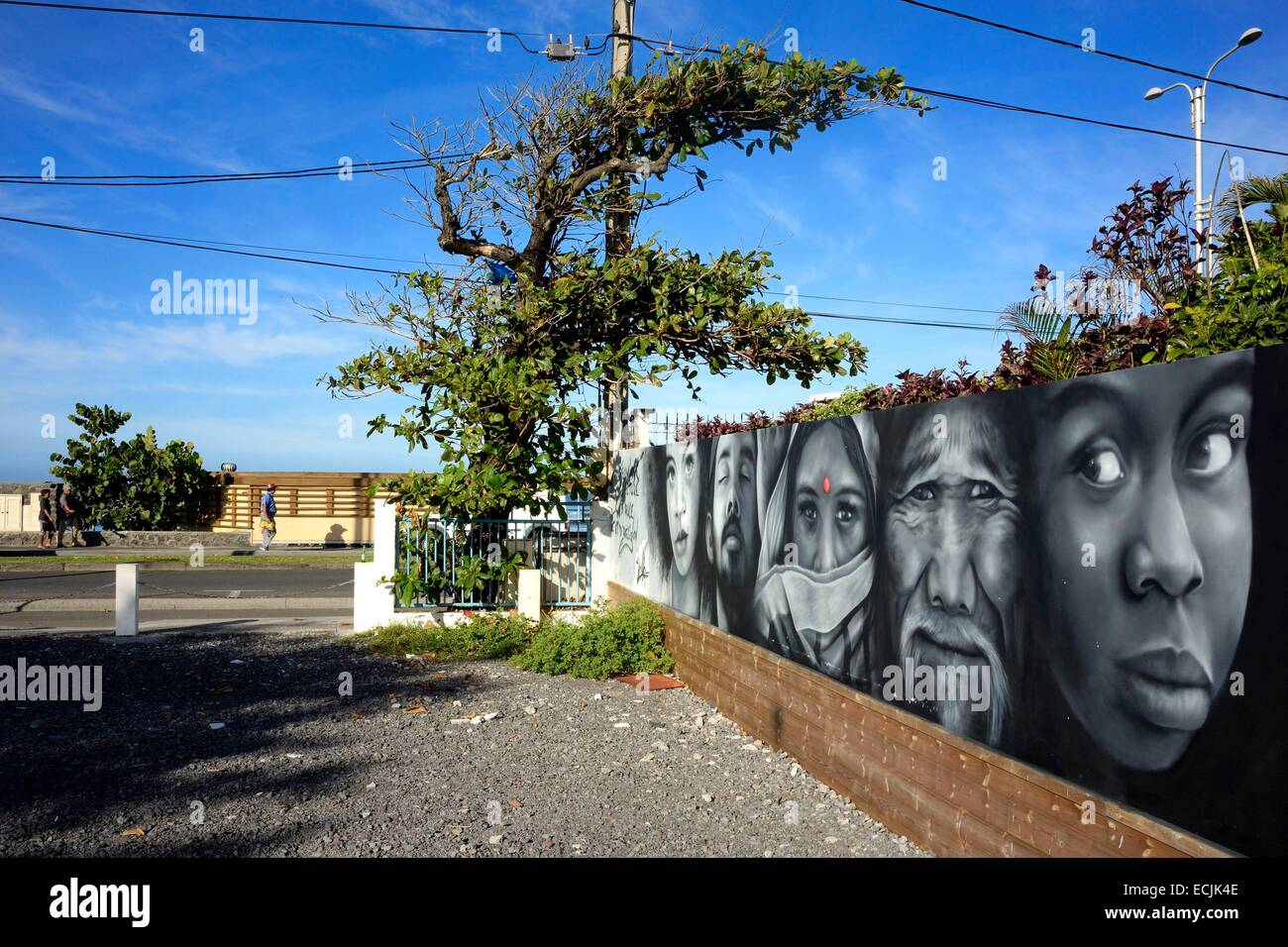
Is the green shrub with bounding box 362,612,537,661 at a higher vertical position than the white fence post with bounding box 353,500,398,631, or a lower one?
lower

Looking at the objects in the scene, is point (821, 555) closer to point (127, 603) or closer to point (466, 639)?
point (466, 639)

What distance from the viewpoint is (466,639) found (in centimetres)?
1080

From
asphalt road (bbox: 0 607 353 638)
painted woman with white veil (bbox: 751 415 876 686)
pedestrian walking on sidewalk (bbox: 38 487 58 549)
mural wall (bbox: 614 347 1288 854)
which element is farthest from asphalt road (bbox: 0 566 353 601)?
mural wall (bbox: 614 347 1288 854)

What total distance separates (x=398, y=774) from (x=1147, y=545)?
488cm

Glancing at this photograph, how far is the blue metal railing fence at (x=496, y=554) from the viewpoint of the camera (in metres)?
11.7

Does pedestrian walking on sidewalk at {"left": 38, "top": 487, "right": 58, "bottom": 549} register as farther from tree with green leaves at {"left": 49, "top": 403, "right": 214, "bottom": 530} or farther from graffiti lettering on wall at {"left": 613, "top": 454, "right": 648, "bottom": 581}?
graffiti lettering on wall at {"left": 613, "top": 454, "right": 648, "bottom": 581}

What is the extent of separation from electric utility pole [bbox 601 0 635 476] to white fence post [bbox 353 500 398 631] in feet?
9.60

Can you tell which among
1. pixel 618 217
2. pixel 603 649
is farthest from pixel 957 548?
pixel 618 217

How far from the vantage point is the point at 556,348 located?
1193 centimetres

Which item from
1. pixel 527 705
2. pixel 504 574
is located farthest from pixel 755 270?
pixel 527 705

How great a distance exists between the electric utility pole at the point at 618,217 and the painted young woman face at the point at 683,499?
6.19 ft

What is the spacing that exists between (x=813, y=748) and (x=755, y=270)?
704 centimetres

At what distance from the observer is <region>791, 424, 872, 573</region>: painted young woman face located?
19.9 ft

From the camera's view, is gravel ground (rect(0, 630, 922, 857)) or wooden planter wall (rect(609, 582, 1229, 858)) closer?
wooden planter wall (rect(609, 582, 1229, 858))
